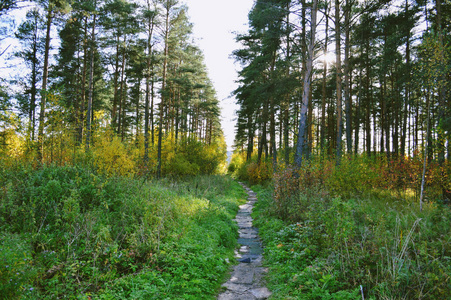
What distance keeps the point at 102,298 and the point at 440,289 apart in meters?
3.96

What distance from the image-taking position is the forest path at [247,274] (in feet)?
11.7

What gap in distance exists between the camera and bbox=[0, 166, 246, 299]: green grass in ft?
9.77

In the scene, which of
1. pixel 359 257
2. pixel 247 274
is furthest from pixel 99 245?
pixel 359 257

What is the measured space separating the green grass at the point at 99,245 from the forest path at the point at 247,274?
0.74ft

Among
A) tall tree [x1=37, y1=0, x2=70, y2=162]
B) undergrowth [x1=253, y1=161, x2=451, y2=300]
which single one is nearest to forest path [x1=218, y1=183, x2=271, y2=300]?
undergrowth [x1=253, y1=161, x2=451, y2=300]

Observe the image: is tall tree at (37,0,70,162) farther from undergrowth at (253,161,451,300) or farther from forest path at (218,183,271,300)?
undergrowth at (253,161,451,300)

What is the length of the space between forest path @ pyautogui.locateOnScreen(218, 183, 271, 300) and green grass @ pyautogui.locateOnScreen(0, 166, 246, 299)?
0.22 metres

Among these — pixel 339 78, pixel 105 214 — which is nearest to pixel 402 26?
pixel 339 78

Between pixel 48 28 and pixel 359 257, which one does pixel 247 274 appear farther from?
pixel 48 28

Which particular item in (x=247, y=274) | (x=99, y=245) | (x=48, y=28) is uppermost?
(x=48, y=28)

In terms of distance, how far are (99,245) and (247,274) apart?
269cm

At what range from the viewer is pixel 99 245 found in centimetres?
383

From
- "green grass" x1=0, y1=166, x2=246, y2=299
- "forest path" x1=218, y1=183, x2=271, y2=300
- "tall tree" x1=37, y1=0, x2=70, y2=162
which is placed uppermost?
"tall tree" x1=37, y1=0, x2=70, y2=162

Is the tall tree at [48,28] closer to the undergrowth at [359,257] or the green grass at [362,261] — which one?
the undergrowth at [359,257]
